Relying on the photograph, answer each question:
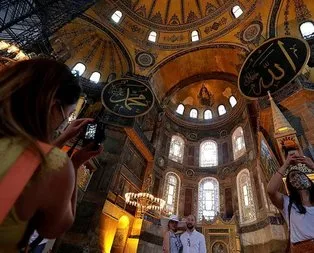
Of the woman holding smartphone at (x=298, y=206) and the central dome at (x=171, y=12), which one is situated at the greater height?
the central dome at (x=171, y=12)

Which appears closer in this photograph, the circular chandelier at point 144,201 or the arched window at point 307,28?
the circular chandelier at point 144,201

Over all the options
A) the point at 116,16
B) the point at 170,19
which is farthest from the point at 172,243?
the point at 170,19

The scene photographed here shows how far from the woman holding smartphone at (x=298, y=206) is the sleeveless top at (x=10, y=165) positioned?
2.10 meters

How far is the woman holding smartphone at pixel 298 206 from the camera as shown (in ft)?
6.07

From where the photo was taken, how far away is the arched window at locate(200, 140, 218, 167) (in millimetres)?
16500

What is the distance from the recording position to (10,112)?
0.79 m

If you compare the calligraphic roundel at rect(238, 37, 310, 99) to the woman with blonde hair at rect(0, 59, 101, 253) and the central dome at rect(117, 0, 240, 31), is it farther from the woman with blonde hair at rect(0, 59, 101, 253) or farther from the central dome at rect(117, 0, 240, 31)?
the woman with blonde hair at rect(0, 59, 101, 253)

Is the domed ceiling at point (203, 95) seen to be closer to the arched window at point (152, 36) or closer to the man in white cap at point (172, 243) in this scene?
the arched window at point (152, 36)

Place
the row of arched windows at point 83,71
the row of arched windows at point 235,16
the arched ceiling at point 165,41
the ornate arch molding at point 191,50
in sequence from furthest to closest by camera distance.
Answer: the row of arched windows at point 83,71 < the arched ceiling at point 165,41 < the ornate arch molding at point 191,50 < the row of arched windows at point 235,16

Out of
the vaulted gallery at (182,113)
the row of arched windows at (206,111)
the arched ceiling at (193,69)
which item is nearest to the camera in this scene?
the vaulted gallery at (182,113)

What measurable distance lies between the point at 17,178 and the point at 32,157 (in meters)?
0.08

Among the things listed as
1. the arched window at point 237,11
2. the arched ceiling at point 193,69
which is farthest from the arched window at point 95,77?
the arched window at point 237,11

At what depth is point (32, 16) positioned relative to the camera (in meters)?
10.2

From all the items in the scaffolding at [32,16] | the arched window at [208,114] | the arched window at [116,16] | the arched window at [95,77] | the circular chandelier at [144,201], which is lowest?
the circular chandelier at [144,201]
